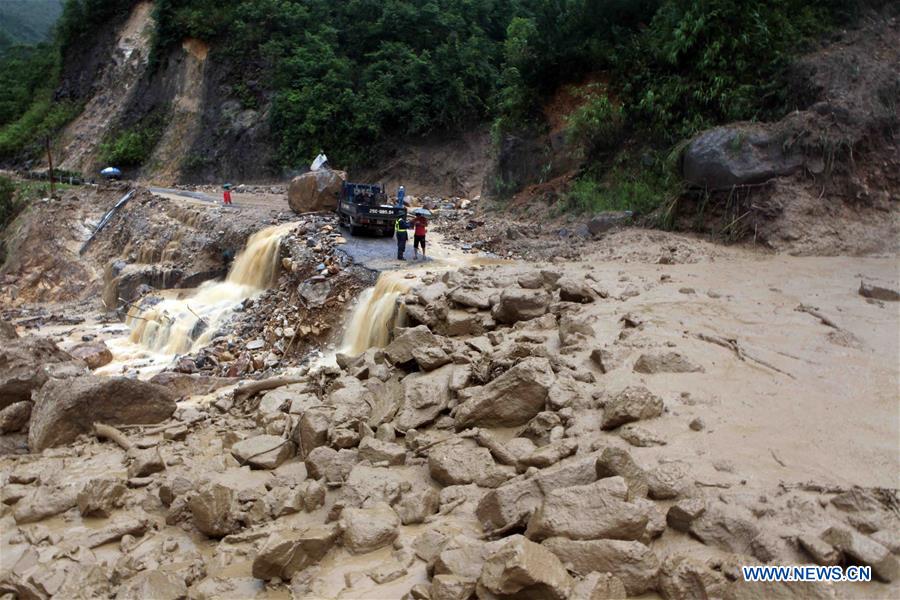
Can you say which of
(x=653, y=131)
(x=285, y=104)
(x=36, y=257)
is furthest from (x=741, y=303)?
(x=285, y=104)

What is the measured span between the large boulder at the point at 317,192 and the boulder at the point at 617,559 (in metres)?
16.1

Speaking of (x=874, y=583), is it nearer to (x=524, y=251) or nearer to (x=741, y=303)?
(x=741, y=303)

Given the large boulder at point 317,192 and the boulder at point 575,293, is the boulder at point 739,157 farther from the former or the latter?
the large boulder at point 317,192

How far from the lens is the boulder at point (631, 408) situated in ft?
19.0

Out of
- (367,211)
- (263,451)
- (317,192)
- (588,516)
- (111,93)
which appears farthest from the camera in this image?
(111,93)

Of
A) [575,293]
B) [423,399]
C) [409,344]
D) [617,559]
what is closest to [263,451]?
[423,399]

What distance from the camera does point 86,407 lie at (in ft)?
26.9

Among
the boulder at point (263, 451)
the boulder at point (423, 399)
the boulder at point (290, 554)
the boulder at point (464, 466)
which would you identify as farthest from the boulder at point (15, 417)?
the boulder at point (464, 466)

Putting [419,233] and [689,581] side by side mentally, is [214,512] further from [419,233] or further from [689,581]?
[419,233]

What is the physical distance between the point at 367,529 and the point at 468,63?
86.2 feet

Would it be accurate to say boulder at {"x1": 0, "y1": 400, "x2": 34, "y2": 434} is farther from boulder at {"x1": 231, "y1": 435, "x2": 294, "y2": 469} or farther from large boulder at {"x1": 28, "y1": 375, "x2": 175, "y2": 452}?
boulder at {"x1": 231, "y1": 435, "x2": 294, "y2": 469}

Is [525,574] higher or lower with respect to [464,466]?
higher

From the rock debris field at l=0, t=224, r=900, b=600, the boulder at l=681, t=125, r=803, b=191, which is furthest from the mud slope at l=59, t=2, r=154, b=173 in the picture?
the boulder at l=681, t=125, r=803, b=191

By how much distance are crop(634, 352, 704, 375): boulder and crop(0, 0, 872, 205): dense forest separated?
33.6ft
